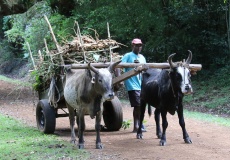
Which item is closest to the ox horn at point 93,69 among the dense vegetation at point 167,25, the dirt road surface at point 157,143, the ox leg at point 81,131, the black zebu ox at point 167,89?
the ox leg at point 81,131

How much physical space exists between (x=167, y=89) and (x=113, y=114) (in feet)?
7.89

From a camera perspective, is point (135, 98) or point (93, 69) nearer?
point (93, 69)

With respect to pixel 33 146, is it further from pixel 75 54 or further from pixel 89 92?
pixel 75 54

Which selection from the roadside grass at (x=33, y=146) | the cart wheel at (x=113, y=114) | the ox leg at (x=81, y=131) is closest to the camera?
the roadside grass at (x=33, y=146)

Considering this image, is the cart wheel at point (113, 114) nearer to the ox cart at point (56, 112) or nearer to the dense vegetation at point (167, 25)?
the ox cart at point (56, 112)

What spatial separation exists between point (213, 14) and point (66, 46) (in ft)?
41.9

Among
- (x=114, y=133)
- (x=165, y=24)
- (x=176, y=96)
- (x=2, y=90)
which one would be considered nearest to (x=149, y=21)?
(x=165, y=24)

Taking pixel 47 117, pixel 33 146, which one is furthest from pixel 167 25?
pixel 33 146

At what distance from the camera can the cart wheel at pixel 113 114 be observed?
38.6 ft

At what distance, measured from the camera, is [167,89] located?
986 centimetres

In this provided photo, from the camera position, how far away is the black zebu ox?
30.7 feet

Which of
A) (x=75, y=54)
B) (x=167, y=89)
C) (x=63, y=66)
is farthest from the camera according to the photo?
(x=75, y=54)

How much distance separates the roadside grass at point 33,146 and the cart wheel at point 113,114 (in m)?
1.68

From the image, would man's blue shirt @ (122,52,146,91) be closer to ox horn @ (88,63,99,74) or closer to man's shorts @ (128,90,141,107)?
man's shorts @ (128,90,141,107)
